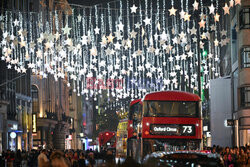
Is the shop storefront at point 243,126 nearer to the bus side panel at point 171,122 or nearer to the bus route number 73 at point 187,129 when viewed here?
the bus side panel at point 171,122

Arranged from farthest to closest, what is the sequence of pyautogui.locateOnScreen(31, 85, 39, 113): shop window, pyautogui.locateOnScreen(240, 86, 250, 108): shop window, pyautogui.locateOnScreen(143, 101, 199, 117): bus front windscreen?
1. pyautogui.locateOnScreen(31, 85, 39, 113): shop window
2. pyautogui.locateOnScreen(240, 86, 250, 108): shop window
3. pyautogui.locateOnScreen(143, 101, 199, 117): bus front windscreen

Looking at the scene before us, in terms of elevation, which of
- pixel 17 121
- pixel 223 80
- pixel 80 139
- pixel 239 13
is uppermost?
pixel 239 13

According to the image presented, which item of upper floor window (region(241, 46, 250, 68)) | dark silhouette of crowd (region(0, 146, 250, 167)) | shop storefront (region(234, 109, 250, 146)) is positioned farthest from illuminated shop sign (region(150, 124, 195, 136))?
upper floor window (region(241, 46, 250, 68))

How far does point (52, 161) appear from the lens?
1344cm

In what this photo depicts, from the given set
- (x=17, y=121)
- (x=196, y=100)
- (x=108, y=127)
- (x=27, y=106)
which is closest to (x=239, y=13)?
(x=196, y=100)

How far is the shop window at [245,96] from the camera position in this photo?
4081cm

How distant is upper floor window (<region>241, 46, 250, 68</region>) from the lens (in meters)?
40.3

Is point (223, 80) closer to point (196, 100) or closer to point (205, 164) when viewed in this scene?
point (196, 100)

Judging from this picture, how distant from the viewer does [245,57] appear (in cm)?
4050

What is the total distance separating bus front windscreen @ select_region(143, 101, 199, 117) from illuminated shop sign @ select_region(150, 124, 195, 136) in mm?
517

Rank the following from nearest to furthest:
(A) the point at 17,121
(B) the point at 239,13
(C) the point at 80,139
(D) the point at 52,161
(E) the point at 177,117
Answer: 1. (D) the point at 52,161
2. (E) the point at 177,117
3. (B) the point at 239,13
4. (A) the point at 17,121
5. (C) the point at 80,139

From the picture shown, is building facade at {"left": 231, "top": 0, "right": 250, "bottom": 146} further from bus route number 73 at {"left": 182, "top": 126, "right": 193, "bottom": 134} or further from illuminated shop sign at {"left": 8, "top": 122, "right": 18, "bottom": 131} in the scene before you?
illuminated shop sign at {"left": 8, "top": 122, "right": 18, "bottom": 131}

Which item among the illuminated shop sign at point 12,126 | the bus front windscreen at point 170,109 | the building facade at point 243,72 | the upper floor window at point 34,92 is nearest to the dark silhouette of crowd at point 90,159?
the bus front windscreen at point 170,109

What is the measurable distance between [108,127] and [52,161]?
8793 centimetres
